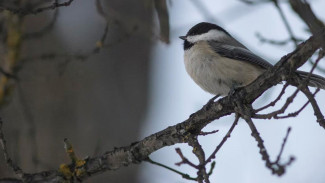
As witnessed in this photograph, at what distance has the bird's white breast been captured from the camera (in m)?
3.09

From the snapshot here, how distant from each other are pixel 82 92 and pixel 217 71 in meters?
1.49

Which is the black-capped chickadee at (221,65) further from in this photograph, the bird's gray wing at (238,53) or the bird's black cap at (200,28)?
the bird's black cap at (200,28)

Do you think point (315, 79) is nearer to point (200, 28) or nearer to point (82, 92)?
point (200, 28)

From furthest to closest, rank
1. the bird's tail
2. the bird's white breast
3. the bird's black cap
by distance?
the bird's black cap < the bird's white breast < the bird's tail

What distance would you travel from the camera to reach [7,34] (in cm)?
338

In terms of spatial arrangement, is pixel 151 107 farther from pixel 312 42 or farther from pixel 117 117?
pixel 312 42

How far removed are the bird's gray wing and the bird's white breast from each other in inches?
1.4

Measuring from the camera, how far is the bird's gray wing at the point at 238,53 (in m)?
3.15

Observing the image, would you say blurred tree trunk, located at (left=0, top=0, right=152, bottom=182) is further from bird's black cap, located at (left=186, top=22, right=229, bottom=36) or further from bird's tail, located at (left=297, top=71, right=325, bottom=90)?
bird's tail, located at (left=297, top=71, right=325, bottom=90)

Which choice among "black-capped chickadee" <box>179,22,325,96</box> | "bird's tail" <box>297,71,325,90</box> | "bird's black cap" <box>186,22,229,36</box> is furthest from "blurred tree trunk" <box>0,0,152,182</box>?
"bird's tail" <box>297,71,325,90</box>

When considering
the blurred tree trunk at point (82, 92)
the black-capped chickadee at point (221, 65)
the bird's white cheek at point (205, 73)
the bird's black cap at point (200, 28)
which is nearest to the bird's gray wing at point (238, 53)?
the black-capped chickadee at point (221, 65)

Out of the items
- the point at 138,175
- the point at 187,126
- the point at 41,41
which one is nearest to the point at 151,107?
the point at 138,175

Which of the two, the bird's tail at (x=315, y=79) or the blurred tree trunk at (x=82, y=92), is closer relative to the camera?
the bird's tail at (x=315, y=79)

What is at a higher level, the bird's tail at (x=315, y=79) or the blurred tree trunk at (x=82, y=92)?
the blurred tree trunk at (x=82, y=92)
